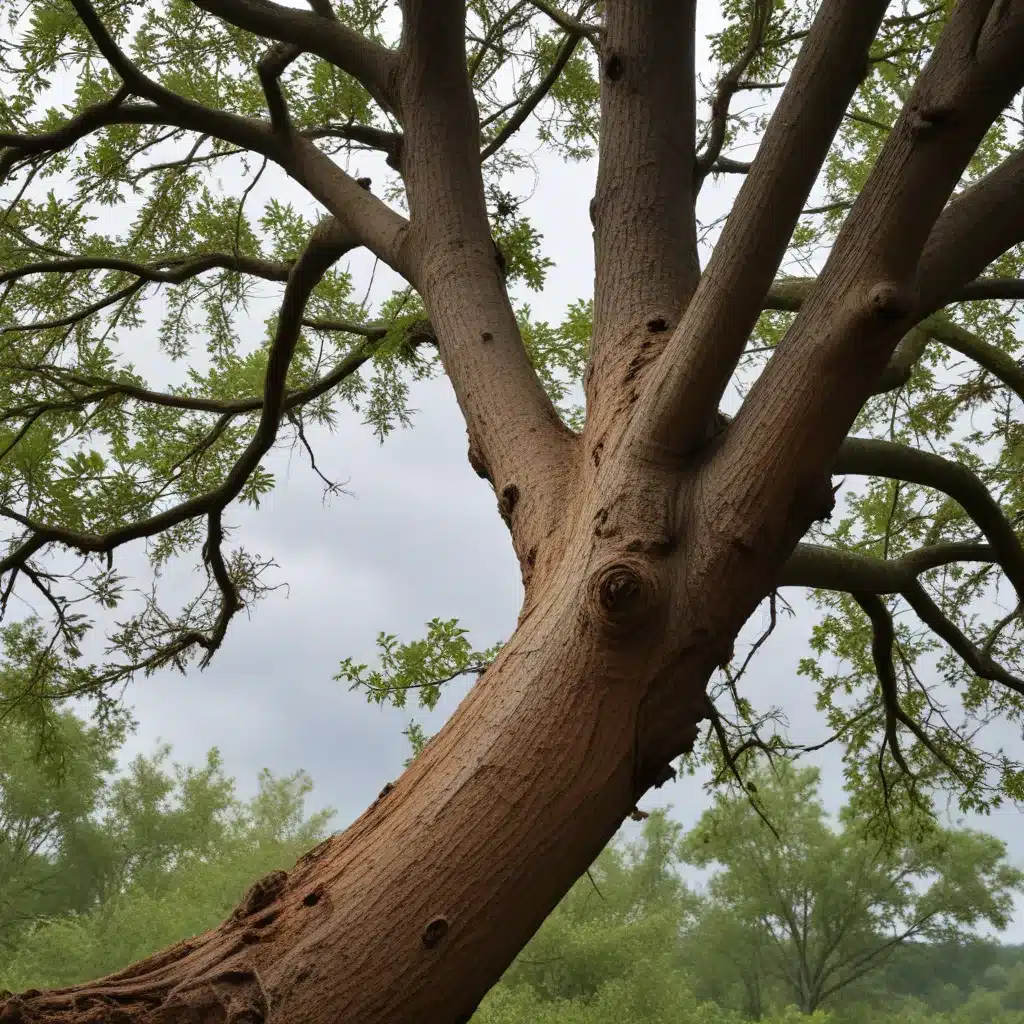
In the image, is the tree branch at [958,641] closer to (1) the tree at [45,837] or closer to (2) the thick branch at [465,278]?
(2) the thick branch at [465,278]

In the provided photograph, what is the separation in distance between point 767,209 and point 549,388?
2582 mm

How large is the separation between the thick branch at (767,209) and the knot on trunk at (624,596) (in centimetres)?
28

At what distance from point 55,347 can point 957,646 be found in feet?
11.3

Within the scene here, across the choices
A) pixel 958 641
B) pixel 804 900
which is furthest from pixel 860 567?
pixel 804 900

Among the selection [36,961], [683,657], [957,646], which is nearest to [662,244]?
[683,657]

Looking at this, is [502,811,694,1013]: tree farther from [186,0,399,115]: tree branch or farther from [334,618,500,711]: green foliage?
[186,0,399,115]: tree branch

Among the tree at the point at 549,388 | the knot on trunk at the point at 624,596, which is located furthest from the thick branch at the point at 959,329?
the knot on trunk at the point at 624,596

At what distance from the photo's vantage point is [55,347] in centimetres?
355

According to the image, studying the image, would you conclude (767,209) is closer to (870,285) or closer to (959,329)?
(870,285)

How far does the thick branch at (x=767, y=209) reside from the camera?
1.29 m

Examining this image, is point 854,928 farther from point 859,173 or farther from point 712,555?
point 712,555

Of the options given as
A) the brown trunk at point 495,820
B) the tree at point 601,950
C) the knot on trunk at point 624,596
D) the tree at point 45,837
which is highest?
the tree at point 601,950

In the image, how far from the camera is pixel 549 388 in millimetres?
3881

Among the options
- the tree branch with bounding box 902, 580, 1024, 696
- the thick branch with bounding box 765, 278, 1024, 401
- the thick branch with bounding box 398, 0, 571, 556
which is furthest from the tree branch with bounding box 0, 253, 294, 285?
the tree branch with bounding box 902, 580, 1024, 696
